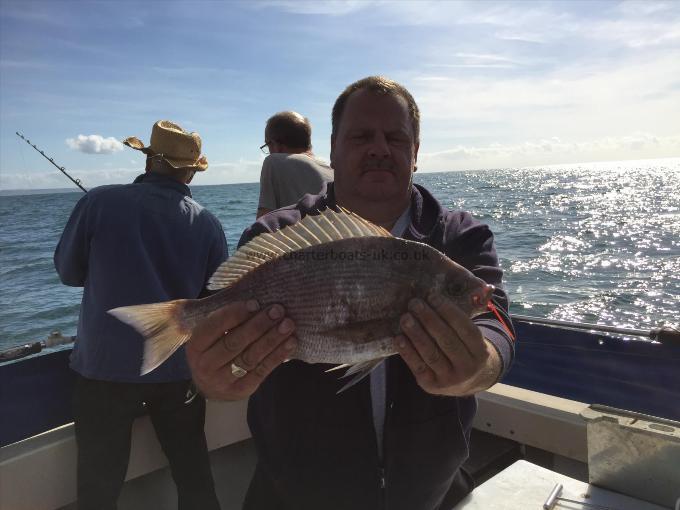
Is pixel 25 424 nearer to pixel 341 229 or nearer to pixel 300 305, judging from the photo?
pixel 300 305

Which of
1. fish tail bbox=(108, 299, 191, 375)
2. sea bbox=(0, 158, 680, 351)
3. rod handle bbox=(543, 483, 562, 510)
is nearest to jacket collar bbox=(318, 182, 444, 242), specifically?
fish tail bbox=(108, 299, 191, 375)

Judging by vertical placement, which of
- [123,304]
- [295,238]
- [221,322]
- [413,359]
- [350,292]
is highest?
[295,238]

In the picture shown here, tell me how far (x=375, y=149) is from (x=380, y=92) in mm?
323

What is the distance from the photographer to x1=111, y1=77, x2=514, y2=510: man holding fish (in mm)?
2088

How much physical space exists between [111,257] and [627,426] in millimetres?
3231

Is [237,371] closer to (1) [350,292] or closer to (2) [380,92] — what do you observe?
(1) [350,292]

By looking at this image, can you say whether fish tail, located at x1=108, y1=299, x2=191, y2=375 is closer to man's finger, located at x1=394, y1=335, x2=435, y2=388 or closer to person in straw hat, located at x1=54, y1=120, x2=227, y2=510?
man's finger, located at x1=394, y1=335, x2=435, y2=388

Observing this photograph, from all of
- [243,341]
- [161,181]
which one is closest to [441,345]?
[243,341]

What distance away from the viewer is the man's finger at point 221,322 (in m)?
2.08

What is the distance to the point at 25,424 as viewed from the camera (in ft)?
11.2

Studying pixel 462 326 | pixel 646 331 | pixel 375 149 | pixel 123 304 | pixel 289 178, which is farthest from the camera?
pixel 289 178

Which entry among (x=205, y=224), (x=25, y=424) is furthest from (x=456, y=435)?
(x=25, y=424)

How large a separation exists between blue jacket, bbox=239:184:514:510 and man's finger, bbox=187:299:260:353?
19.7 inches

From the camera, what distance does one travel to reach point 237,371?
7.05ft
